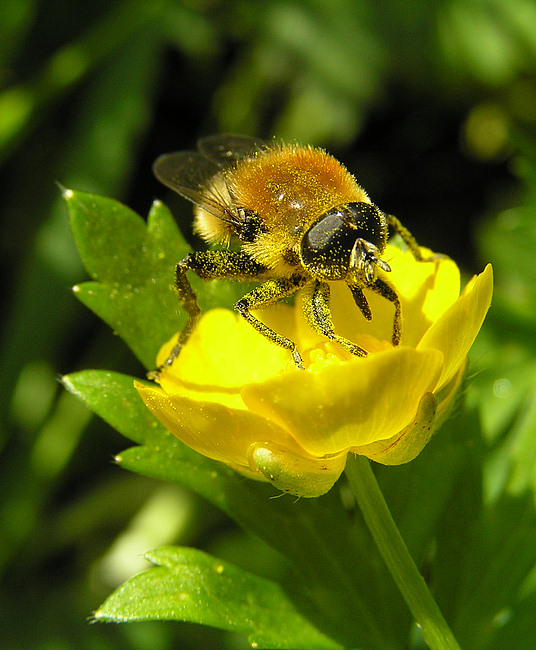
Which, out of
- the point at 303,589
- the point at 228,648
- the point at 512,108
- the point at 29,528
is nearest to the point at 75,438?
the point at 29,528

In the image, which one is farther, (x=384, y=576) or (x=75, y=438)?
(x=75, y=438)

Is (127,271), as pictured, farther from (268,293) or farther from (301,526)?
(301,526)

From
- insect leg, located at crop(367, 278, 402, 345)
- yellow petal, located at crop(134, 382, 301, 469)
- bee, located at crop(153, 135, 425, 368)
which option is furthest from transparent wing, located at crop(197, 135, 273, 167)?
yellow petal, located at crop(134, 382, 301, 469)

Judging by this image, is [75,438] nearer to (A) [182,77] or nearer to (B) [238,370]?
(B) [238,370]

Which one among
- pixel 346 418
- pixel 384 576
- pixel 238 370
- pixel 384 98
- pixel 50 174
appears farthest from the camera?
pixel 384 98

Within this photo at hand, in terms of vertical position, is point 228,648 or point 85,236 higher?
point 85,236

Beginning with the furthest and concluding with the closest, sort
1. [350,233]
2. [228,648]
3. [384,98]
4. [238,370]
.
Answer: [384,98] < [228,648] < [238,370] < [350,233]

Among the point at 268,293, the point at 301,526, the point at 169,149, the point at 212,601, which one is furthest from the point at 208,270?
the point at 169,149
